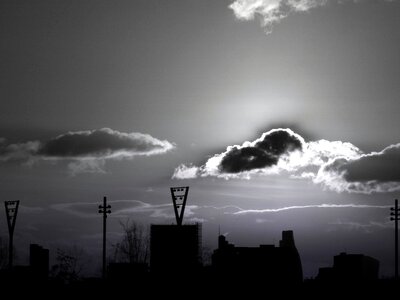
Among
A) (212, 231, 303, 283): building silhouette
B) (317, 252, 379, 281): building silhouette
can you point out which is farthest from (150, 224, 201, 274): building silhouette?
(317, 252, 379, 281): building silhouette

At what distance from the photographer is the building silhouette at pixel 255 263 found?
91.1 meters

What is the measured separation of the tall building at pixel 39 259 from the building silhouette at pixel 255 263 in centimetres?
2168

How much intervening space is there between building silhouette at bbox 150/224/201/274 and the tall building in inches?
614

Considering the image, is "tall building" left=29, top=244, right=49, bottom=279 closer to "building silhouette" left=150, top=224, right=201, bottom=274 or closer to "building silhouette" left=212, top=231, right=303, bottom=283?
"building silhouette" left=150, top=224, right=201, bottom=274

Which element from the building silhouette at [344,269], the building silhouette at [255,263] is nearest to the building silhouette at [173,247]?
the building silhouette at [255,263]

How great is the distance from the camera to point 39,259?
86.9 meters

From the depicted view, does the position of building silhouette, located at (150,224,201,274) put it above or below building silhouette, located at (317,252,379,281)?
above

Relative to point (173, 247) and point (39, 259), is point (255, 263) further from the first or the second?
point (39, 259)

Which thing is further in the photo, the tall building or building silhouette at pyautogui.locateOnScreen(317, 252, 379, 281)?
building silhouette at pyautogui.locateOnScreen(317, 252, 379, 281)

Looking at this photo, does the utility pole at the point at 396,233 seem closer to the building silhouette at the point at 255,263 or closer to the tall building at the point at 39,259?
the building silhouette at the point at 255,263

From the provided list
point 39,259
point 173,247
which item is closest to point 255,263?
point 173,247

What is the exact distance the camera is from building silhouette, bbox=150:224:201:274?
3883 inches

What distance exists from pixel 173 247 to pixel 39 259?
21676 millimetres

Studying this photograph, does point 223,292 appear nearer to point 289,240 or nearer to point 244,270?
point 244,270
